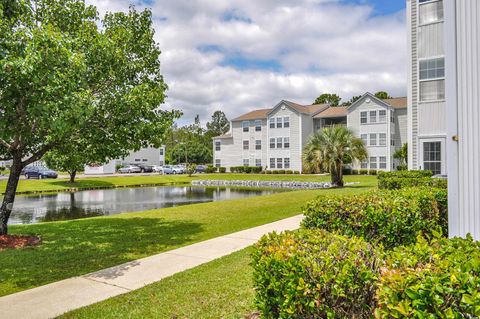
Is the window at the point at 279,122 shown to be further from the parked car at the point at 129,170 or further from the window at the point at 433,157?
the window at the point at 433,157

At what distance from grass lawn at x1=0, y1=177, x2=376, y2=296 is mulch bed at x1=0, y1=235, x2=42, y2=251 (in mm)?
274

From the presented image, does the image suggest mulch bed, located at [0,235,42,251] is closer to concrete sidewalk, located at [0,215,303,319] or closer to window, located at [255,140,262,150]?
→ concrete sidewalk, located at [0,215,303,319]

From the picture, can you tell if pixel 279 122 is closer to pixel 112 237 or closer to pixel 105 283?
pixel 112 237

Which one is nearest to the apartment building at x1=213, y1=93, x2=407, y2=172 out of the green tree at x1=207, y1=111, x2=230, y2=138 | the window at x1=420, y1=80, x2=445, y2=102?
the window at x1=420, y1=80, x2=445, y2=102

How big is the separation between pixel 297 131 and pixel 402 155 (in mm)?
13734

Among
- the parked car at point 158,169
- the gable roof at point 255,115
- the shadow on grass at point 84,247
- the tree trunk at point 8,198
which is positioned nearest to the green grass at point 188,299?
the shadow on grass at point 84,247

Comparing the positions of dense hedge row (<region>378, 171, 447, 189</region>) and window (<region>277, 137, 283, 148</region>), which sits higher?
window (<region>277, 137, 283, 148</region>)

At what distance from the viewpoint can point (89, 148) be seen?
10.3 meters

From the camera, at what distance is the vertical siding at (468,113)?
4320 millimetres

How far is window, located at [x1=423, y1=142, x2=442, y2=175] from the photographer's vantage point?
52.1 ft

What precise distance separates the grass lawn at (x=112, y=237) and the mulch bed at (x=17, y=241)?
274 millimetres

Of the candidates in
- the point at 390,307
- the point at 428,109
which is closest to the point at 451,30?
the point at 390,307

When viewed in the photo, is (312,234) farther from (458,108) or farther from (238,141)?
(238,141)

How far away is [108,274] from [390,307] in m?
5.23
